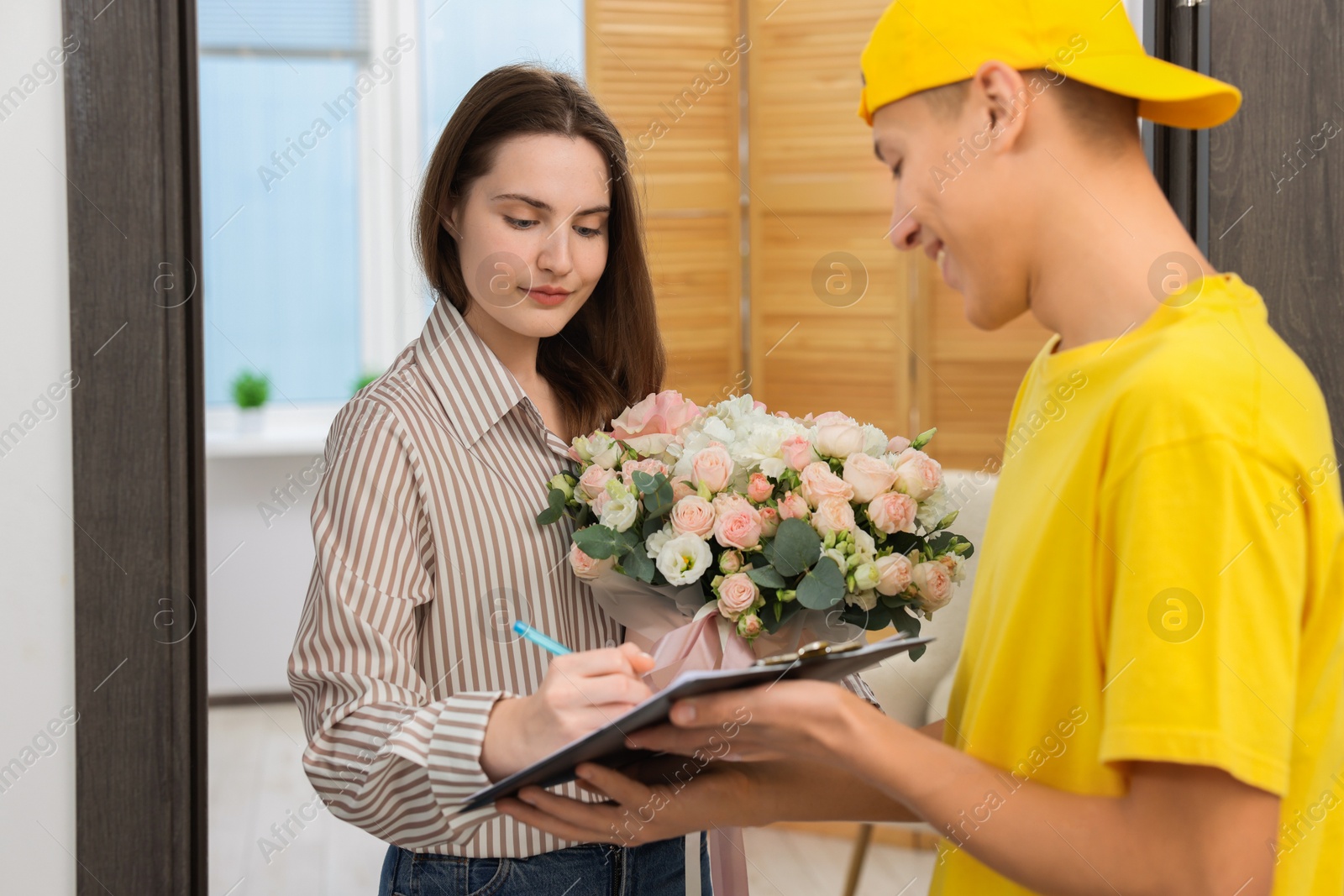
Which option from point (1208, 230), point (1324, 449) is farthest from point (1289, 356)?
point (1208, 230)

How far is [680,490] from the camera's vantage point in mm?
1043

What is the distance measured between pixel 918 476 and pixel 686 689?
0.43 meters

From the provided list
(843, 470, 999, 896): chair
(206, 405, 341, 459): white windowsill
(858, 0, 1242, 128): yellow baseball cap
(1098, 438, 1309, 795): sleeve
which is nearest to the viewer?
(1098, 438, 1309, 795): sleeve

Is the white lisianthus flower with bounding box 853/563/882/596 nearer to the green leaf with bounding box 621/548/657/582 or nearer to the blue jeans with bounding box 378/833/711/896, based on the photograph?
the green leaf with bounding box 621/548/657/582

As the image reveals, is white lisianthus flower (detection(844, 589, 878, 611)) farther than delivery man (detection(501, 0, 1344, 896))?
Yes

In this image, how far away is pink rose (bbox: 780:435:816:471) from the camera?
1037 millimetres

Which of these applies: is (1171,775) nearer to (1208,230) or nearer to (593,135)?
(593,135)

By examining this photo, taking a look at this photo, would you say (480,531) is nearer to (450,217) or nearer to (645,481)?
(645,481)

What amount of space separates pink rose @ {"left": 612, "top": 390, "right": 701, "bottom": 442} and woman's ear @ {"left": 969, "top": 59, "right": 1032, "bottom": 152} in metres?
0.43

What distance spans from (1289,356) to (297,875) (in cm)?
276

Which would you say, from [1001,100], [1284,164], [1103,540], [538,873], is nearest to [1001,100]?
[1001,100]

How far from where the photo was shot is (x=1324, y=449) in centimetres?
72

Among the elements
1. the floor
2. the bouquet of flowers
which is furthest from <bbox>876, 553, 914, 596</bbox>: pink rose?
the floor

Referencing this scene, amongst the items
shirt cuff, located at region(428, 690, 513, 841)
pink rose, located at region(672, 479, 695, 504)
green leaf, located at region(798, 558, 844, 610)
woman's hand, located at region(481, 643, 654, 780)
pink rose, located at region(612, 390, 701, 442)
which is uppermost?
pink rose, located at region(612, 390, 701, 442)
